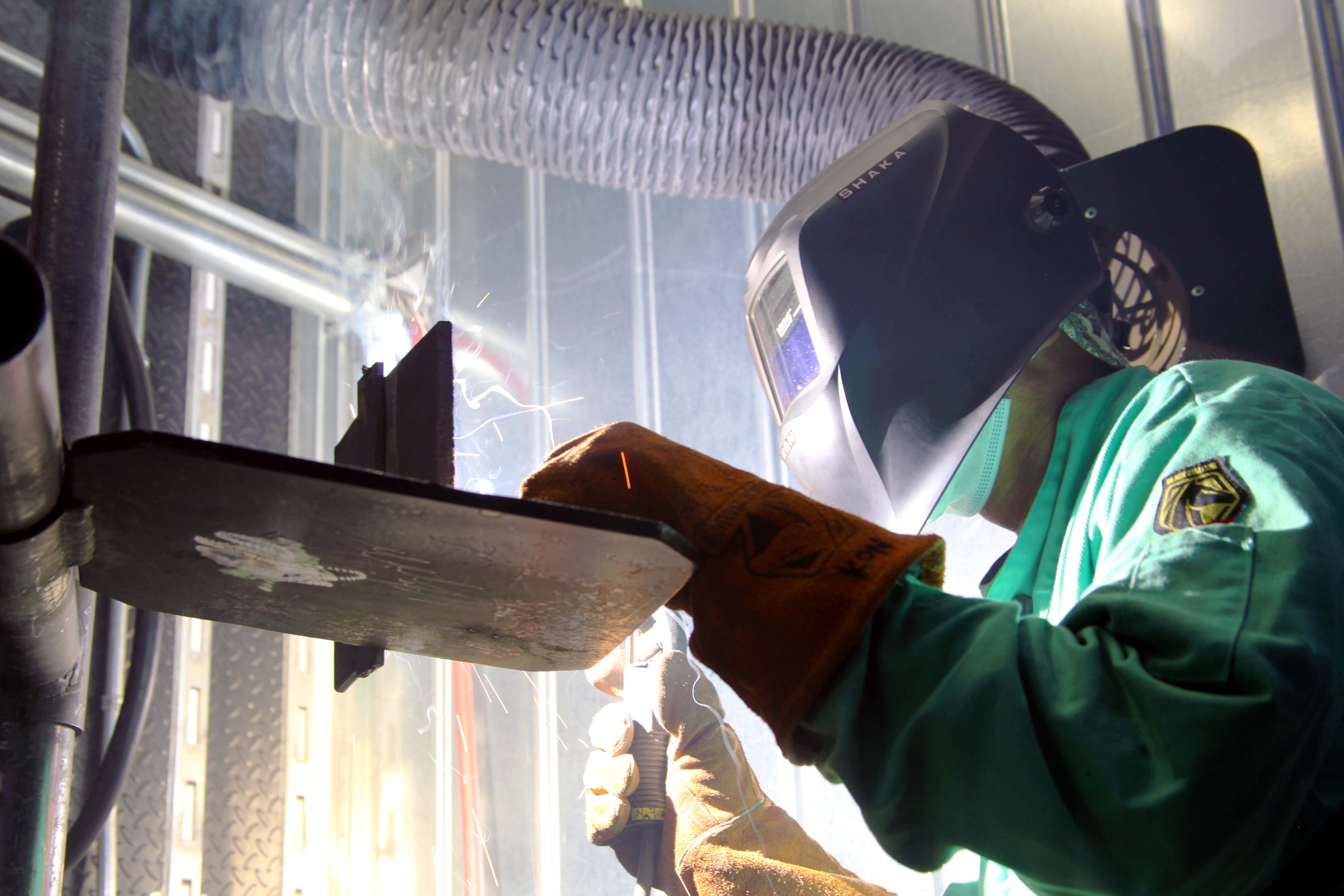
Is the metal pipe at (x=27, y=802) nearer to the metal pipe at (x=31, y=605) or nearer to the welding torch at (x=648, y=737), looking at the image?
the metal pipe at (x=31, y=605)

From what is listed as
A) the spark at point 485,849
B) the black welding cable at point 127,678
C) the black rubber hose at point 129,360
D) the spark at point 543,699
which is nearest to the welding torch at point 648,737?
the spark at point 543,699

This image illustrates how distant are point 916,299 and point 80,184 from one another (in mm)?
1256

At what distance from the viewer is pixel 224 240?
2.56m

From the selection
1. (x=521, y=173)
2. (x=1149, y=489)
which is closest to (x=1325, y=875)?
(x=1149, y=489)

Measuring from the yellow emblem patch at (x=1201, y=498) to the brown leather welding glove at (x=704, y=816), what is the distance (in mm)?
944

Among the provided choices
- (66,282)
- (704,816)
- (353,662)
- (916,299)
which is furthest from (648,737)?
(66,282)

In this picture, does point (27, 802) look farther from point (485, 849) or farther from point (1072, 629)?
point (1072, 629)

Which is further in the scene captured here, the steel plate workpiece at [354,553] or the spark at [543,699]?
the spark at [543,699]

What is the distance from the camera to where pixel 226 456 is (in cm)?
61

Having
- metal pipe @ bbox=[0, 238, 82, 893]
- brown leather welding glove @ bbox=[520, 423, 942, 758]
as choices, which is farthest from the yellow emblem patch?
metal pipe @ bbox=[0, 238, 82, 893]

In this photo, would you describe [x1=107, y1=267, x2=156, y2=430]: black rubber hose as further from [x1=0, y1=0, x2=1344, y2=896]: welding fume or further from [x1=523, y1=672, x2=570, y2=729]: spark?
[x1=523, y1=672, x2=570, y2=729]: spark

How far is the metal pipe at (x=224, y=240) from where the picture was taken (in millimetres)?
2227

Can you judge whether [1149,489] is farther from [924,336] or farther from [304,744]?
[304,744]

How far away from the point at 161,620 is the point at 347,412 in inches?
29.2
